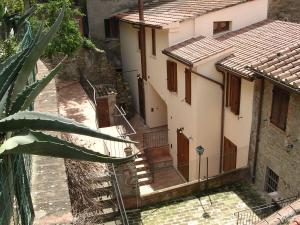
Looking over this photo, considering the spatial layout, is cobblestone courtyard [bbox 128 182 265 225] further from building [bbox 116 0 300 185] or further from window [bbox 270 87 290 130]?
window [bbox 270 87 290 130]

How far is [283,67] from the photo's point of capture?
38.1 feet

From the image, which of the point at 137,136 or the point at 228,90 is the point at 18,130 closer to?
the point at 228,90

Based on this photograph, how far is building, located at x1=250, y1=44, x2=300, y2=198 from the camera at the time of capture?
37.2ft

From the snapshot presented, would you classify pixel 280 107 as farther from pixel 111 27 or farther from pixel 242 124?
pixel 111 27

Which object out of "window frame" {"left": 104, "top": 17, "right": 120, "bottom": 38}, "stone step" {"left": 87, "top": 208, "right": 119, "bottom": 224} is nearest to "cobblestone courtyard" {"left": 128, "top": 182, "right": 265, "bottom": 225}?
"stone step" {"left": 87, "top": 208, "right": 119, "bottom": 224}

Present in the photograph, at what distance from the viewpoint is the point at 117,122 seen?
2220 cm

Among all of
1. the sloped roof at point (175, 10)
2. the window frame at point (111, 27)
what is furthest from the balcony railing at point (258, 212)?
the window frame at point (111, 27)

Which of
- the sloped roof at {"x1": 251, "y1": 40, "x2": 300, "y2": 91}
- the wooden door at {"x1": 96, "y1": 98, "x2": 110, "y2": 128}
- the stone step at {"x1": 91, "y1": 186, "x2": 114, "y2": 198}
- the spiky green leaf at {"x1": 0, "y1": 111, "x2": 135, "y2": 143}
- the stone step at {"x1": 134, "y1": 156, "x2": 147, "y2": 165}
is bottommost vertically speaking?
the stone step at {"x1": 134, "y1": 156, "x2": 147, "y2": 165}

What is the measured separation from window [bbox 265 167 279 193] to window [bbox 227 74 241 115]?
8.40 ft

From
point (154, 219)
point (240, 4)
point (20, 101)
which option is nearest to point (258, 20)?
point (240, 4)

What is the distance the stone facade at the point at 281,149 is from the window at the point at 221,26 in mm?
5777

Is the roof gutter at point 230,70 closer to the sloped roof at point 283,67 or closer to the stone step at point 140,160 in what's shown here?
the sloped roof at point 283,67

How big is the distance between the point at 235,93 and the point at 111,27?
13.7 metres

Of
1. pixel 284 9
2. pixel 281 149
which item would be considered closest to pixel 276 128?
Answer: pixel 281 149
